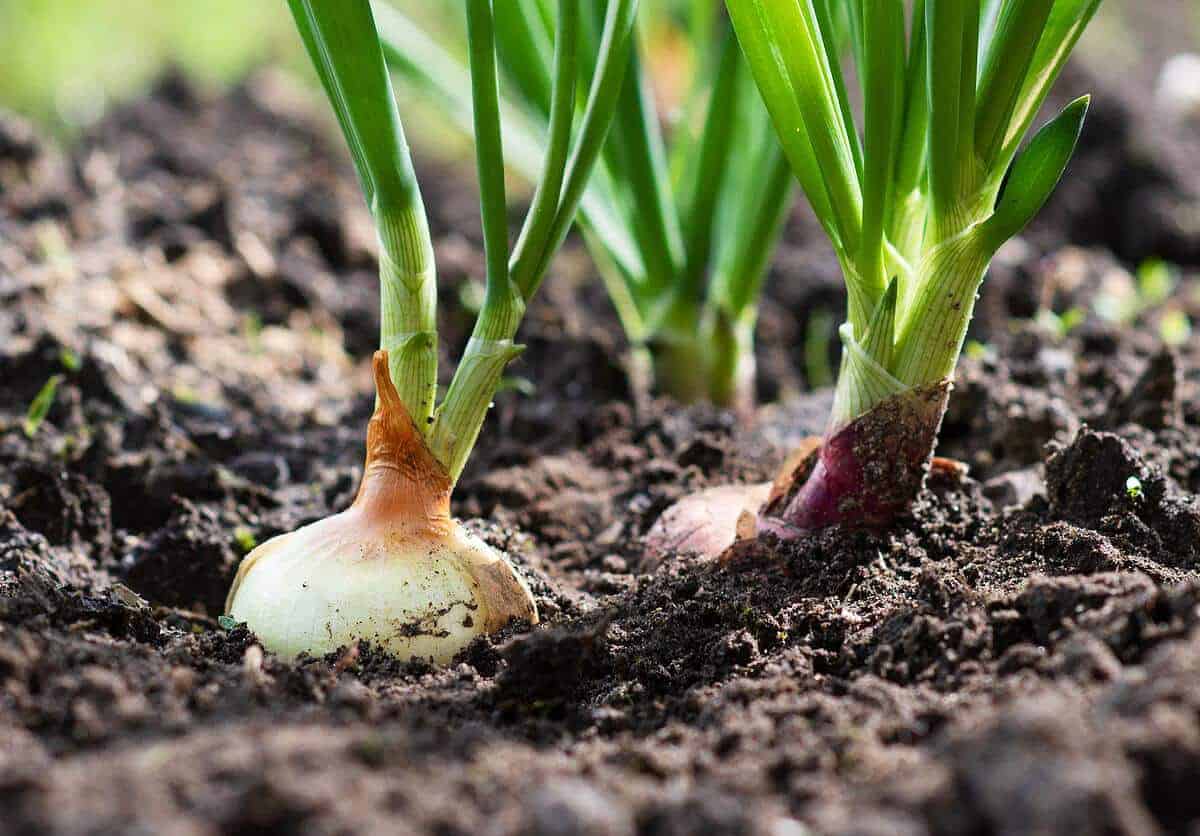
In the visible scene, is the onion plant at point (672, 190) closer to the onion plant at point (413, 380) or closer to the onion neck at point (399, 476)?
the onion plant at point (413, 380)

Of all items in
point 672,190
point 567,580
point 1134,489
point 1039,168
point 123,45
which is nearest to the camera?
point 1039,168

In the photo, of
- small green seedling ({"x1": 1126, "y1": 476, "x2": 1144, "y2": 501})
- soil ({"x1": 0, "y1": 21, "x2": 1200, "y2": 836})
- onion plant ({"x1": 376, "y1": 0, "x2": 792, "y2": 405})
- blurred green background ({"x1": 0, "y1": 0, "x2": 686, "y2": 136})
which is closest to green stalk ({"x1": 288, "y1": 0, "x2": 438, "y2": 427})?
soil ({"x1": 0, "y1": 21, "x2": 1200, "y2": 836})

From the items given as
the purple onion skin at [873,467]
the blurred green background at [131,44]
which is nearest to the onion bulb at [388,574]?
the purple onion skin at [873,467]

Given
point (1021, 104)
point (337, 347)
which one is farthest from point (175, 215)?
point (1021, 104)

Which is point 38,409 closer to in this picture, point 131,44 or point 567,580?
point 567,580

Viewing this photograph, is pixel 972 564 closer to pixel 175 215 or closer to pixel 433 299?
pixel 433 299

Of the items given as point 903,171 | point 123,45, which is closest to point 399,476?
point 903,171
